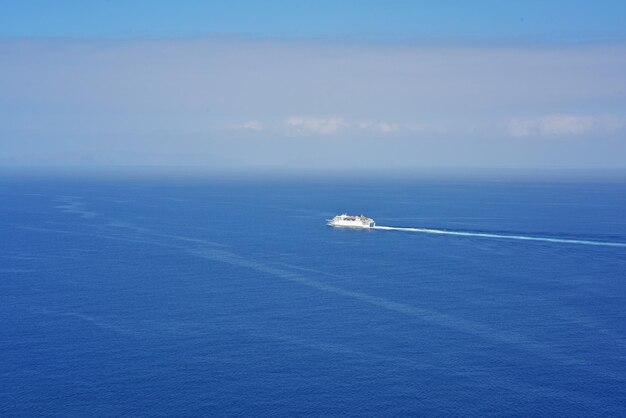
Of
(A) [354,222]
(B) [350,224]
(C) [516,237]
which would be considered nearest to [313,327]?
(C) [516,237]

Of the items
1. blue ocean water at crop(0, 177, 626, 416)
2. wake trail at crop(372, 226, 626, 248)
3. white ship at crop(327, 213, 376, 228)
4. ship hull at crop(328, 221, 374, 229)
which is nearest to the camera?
blue ocean water at crop(0, 177, 626, 416)

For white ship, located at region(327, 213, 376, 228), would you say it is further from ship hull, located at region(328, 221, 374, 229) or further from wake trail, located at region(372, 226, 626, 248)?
wake trail, located at region(372, 226, 626, 248)

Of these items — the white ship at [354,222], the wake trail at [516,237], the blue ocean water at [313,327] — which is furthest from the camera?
the white ship at [354,222]

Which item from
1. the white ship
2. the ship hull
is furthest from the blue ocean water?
the white ship

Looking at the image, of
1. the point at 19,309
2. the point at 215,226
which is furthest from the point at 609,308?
the point at 215,226

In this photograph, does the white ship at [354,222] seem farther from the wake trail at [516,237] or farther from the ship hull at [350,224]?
the wake trail at [516,237]

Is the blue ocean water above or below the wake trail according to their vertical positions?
below

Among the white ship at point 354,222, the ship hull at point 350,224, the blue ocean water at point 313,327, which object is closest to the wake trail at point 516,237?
the blue ocean water at point 313,327

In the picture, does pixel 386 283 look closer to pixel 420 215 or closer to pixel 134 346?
pixel 134 346
